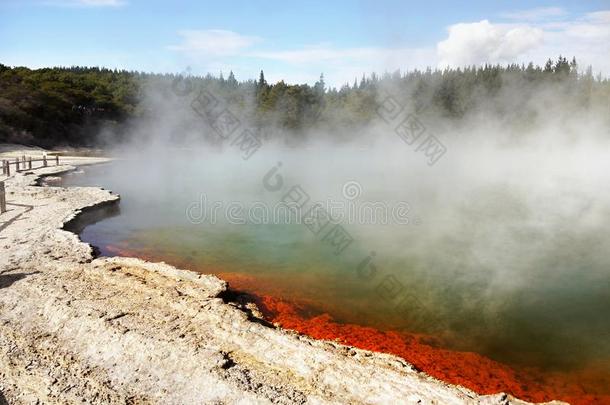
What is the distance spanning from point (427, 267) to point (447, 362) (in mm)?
3877

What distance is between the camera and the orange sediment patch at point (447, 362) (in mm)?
5625

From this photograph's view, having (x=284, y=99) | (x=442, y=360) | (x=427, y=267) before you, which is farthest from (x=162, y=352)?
(x=284, y=99)

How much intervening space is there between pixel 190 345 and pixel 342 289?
4047mm

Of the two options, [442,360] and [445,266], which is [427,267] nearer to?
[445,266]

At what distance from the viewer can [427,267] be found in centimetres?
993

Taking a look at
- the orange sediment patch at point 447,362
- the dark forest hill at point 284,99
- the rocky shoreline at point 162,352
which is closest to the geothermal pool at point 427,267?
the orange sediment patch at point 447,362

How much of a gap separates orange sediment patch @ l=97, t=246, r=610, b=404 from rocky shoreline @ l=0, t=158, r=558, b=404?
0.89m

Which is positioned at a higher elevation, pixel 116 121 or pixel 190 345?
pixel 116 121

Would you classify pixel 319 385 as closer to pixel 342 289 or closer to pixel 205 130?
pixel 342 289

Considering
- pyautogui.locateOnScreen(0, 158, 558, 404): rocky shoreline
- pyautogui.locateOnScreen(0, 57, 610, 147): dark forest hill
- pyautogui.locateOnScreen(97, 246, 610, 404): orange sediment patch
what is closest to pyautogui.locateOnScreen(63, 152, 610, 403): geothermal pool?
pyautogui.locateOnScreen(97, 246, 610, 404): orange sediment patch

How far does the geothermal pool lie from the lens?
256 inches

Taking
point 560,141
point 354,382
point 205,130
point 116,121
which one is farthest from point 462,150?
point 354,382

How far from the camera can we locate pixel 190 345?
208 inches

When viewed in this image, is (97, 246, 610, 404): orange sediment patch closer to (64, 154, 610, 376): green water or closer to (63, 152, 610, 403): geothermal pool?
(63, 152, 610, 403): geothermal pool
